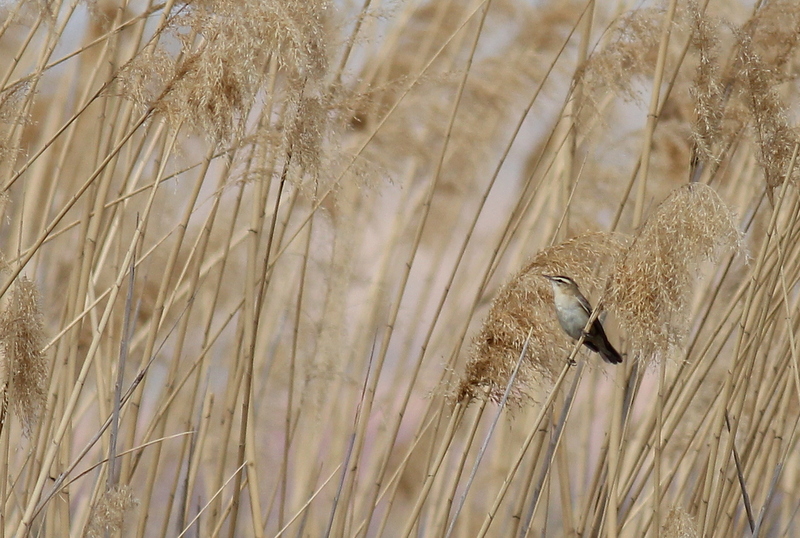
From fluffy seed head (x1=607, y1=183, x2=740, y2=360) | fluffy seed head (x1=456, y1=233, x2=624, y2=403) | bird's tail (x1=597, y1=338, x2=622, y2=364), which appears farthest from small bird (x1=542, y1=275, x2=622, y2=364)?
fluffy seed head (x1=607, y1=183, x2=740, y2=360)

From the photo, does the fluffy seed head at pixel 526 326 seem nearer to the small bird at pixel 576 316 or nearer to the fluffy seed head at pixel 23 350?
the small bird at pixel 576 316

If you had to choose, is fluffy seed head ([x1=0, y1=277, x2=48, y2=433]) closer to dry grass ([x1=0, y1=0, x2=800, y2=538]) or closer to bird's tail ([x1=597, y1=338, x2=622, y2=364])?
dry grass ([x1=0, y1=0, x2=800, y2=538])

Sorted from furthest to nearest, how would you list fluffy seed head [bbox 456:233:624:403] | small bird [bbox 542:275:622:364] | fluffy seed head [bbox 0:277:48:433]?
small bird [bbox 542:275:622:364]
fluffy seed head [bbox 456:233:624:403]
fluffy seed head [bbox 0:277:48:433]

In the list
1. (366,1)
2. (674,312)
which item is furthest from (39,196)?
(674,312)

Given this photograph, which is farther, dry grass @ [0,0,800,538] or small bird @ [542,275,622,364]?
small bird @ [542,275,622,364]

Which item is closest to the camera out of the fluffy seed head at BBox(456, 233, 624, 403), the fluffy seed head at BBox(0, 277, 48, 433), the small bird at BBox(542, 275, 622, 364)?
the fluffy seed head at BBox(0, 277, 48, 433)

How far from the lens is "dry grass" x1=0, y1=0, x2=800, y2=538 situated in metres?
1.47

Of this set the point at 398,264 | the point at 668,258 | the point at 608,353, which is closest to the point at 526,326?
the point at 668,258

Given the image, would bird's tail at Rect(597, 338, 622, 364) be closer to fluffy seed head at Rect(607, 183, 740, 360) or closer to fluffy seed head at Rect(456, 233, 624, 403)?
fluffy seed head at Rect(456, 233, 624, 403)

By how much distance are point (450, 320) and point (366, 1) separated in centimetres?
144

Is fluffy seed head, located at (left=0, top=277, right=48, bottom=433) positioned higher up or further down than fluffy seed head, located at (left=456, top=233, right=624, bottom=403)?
further down

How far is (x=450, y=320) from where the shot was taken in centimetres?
313

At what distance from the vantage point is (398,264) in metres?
3.16

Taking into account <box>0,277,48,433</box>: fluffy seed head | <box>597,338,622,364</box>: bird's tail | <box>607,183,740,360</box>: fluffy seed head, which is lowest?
<box>0,277,48,433</box>: fluffy seed head
